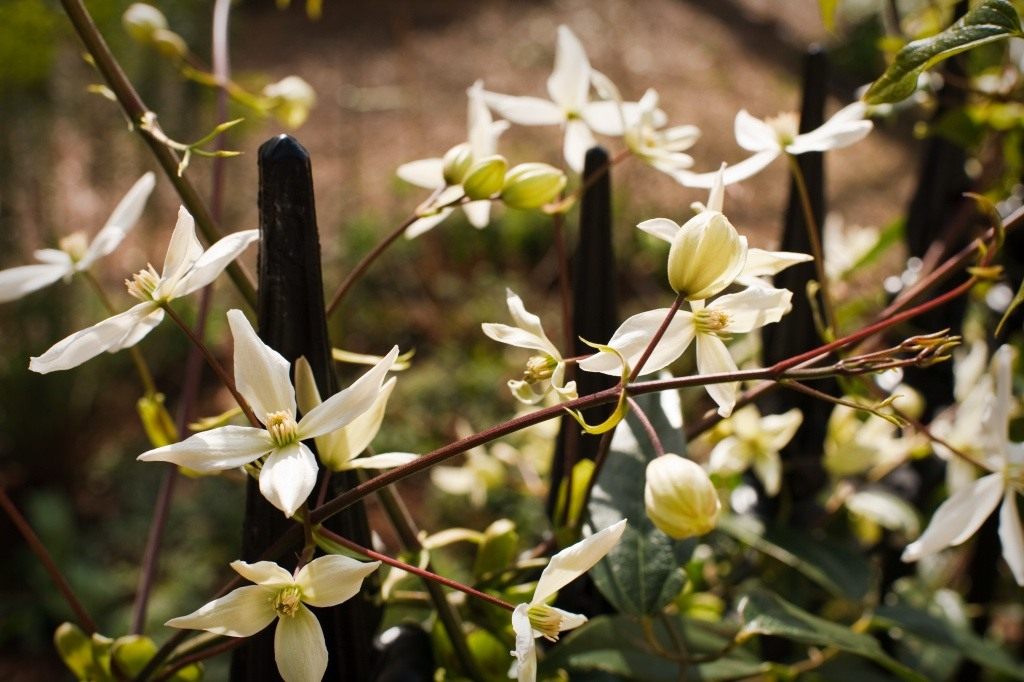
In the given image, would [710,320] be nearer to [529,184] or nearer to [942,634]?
[529,184]

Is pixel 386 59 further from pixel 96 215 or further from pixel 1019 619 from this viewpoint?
pixel 1019 619

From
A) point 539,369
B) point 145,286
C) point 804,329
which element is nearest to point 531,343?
point 539,369

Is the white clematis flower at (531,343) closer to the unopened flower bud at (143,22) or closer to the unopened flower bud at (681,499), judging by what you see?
the unopened flower bud at (681,499)

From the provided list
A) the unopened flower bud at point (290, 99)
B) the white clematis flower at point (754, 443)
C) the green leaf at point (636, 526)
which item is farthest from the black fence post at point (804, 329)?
the unopened flower bud at point (290, 99)

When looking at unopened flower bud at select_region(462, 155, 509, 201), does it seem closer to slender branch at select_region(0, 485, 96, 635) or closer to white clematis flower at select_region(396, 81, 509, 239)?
white clematis flower at select_region(396, 81, 509, 239)

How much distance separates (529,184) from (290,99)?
0.18m

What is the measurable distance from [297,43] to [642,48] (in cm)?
164

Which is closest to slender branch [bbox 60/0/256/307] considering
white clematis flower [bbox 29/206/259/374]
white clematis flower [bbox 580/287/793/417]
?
white clematis flower [bbox 29/206/259/374]

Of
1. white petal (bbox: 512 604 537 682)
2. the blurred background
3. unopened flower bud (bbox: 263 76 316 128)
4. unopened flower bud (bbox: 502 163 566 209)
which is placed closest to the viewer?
white petal (bbox: 512 604 537 682)

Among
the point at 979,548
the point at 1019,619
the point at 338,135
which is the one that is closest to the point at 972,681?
the point at 979,548

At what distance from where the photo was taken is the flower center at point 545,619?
9.5 inches

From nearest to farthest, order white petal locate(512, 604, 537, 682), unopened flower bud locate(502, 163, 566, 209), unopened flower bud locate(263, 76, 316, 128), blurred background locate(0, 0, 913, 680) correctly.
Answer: white petal locate(512, 604, 537, 682), unopened flower bud locate(502, 163, 566, 209), unopened flower bud locate(263, 76, 316, 128), blurred background locate(0, 0, 913, 680)

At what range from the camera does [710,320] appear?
0.86ft

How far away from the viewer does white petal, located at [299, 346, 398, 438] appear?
240 millimetres
